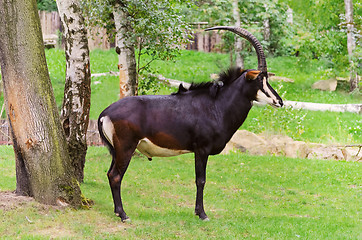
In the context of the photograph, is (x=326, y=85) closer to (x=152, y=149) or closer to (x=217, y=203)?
(x=217, y=203)

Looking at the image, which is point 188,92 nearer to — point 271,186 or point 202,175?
point 202,175

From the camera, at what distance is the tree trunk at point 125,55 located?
1380 centimetres

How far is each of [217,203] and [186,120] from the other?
2.56m

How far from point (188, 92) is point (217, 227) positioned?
2.36 metres

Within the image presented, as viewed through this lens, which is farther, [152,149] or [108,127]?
[152,149]

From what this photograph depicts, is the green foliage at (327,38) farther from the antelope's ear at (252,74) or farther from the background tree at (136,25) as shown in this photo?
the antelope's ear at (252,74)

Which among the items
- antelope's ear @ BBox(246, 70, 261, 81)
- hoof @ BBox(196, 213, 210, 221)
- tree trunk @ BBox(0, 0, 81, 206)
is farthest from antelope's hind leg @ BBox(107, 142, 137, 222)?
antelope's ear @ BBox(246, 70, 261, 81)

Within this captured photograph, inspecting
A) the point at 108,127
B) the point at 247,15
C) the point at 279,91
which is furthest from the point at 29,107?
the point at 247,15

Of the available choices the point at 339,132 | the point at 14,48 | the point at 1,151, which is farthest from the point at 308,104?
the point at 14,48

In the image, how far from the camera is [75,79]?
10453 mm

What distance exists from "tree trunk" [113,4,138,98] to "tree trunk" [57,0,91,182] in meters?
3.11

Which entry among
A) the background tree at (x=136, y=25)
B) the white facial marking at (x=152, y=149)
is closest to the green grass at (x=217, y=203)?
the white facial marking at (x=152, y=149)

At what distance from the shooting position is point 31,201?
8.19 m

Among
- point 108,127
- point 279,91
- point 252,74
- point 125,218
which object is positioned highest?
point 252,74
